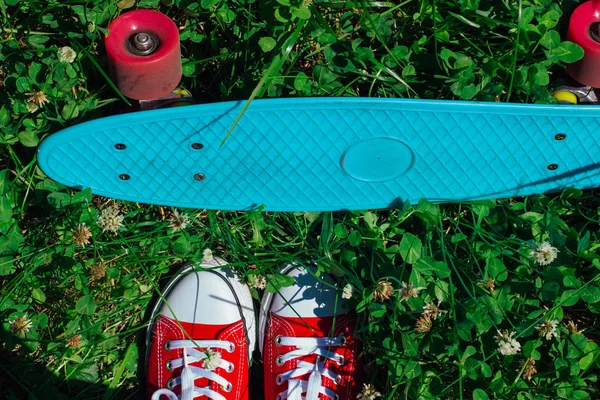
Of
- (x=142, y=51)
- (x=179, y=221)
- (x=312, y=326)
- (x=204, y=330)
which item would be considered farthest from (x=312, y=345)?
(x=142, y=51)

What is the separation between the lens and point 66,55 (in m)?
1.75

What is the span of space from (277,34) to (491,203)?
0.73 meters

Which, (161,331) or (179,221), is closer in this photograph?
(179,221)

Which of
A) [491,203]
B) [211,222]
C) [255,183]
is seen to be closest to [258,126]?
[255,183]

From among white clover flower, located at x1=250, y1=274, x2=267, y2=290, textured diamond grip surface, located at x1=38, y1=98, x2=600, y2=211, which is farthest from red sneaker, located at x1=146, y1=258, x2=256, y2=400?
textured diamond grip surface, located at x1=38, y1=98, x2=600, y2=211

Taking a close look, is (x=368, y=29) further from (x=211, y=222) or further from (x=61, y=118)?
(x=61, y=118)

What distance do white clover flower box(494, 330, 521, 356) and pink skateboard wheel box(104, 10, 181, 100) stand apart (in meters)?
1.04

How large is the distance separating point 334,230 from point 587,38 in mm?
797

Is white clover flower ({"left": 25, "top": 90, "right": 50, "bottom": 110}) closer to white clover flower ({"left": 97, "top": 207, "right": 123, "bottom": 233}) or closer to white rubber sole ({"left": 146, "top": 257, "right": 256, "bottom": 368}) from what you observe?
white clover flower ({"left": 97, "top": 207, "right": 123, "bottom": 233})

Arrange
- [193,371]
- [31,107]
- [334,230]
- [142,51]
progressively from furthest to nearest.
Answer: [193,371], [334,230], [31,107], [142,51]

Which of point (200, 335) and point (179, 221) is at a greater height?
point (179, 221)

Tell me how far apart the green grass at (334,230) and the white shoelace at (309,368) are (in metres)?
0.12

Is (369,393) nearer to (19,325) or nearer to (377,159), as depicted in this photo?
(377,159)

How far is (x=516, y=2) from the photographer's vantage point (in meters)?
1.75
